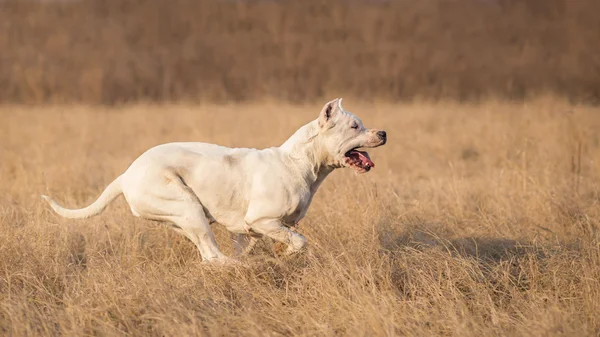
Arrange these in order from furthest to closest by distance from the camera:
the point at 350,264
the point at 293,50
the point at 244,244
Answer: the point at 293,50, the point at 244,244, the point at 350,264

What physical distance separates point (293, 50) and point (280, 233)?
2028cm

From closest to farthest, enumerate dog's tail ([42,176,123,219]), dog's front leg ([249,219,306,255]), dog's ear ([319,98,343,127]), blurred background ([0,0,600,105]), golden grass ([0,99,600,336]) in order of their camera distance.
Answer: golden grass ([0,99,600,336]), dog's front leg ([249,219,306,255]), dog's ear ([319,98,343,127]), dog's tail ([42,176,123,219]), blurred background ([0,0,600,105])

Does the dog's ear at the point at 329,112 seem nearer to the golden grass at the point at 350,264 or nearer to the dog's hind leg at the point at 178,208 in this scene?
the golden grass at the point at 350,264

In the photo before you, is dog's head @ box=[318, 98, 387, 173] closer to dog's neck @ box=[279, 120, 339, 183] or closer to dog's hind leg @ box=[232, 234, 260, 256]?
dog's neck @ box=[279, 120, 339, 183]

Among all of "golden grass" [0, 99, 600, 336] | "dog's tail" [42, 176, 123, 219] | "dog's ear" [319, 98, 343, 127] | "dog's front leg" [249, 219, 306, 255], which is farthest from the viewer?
"dog's tail" [42, 176, 123, 219]

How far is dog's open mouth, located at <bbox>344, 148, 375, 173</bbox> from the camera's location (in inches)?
221

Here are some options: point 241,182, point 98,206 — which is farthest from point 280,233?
point 98,206

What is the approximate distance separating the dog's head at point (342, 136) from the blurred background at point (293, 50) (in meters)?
14.9

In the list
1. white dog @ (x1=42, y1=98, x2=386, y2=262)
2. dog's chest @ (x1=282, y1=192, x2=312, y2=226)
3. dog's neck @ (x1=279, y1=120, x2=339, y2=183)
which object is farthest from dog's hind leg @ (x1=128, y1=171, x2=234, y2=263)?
dog's neck @ (x1=279, y1=120, x2=339, y2=183)

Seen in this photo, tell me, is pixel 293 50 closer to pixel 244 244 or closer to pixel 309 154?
pixel 244 244

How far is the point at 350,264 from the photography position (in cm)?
511

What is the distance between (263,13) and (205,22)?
6.92ft

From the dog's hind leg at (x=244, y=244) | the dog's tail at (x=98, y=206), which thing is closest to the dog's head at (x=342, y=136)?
the dog's hind leg at (x=244, y=244)

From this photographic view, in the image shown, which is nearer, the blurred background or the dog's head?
the dog's head
